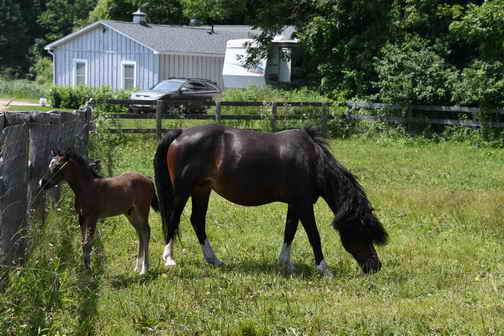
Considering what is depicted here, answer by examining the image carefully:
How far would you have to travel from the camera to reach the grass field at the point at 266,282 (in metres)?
5.61

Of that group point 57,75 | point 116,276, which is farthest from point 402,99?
point 57,75

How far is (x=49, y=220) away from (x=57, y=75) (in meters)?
36.4

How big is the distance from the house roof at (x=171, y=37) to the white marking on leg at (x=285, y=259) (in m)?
28.8

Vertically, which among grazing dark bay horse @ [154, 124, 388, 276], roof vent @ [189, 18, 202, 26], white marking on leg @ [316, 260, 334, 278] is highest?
roof vent @ [189, 18, 202, 26]

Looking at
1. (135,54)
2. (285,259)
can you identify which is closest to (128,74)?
(135,54)

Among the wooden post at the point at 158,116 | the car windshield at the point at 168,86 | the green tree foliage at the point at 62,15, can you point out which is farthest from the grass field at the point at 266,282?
the green tree foliage at the point at 62,15

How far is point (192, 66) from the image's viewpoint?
3825 cm

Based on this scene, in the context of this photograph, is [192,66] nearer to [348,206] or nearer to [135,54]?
[135,54]

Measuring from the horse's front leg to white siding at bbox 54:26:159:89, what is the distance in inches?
1189

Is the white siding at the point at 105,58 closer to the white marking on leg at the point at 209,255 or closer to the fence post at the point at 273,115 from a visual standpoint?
the fence post at the point at 273,115

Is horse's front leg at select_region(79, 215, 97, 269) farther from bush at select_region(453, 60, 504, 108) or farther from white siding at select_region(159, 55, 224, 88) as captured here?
white siding at select_region(159, 55, 224, 88)

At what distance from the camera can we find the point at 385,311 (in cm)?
606

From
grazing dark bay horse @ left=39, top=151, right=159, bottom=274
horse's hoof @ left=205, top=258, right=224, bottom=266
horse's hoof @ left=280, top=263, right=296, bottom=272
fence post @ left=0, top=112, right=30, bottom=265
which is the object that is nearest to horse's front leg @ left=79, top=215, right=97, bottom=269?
grazing dark bay horse @ left=39, top=151, right=159, bottom=274

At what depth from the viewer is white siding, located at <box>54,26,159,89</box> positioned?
3697 centimetres
